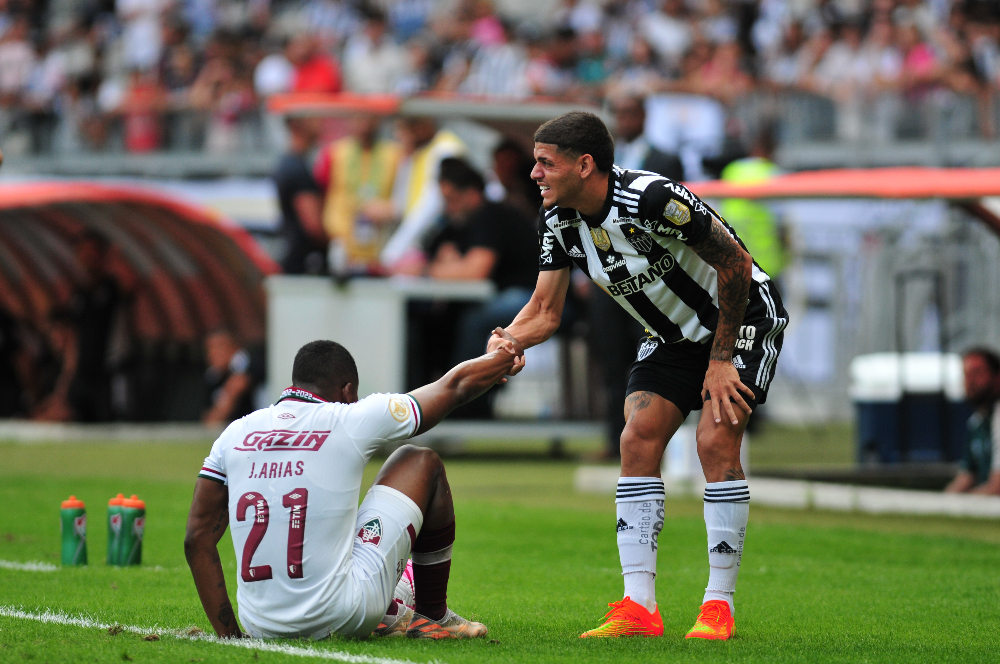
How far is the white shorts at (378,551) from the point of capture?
16.1 ft

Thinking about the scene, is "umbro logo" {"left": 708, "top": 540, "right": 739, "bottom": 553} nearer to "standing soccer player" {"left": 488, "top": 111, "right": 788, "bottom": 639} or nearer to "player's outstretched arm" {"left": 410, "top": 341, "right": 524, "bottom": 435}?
"standing soccer player" {"left": 488, "top": 111, "right": 788, "bottom": 639}

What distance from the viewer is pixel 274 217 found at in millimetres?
22281

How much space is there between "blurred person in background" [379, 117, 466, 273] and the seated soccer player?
9.26 metres

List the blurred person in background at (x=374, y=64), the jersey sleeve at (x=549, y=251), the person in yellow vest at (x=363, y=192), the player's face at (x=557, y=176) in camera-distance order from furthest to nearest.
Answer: the blurred person in background at (x=374, y=64) < the person in yellow vest at (x=363, y=192) < the jersey sleeve at (x=549, y=251) < the player's face at (x=557, y=176)

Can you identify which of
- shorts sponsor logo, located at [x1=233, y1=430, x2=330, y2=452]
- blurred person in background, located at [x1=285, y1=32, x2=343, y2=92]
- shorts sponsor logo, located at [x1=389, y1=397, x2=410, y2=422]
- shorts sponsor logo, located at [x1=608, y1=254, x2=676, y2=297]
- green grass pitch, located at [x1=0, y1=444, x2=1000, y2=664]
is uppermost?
blurred person in background, located at [x1=285, y1=32, x2=343, y2=92]

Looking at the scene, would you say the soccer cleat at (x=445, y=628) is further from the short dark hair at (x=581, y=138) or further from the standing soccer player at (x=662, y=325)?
the short dark hair at (x=581, y=138)

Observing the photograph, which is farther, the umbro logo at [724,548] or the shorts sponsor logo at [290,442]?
the umbro logo at [724,548]

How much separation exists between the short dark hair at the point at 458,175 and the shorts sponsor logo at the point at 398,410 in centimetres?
839

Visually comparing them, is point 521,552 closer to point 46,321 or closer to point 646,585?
point 646,585

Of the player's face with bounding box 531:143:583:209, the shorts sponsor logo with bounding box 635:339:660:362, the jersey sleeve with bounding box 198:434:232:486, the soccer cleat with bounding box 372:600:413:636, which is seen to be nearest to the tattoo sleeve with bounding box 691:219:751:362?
the shorts sponsor logo with bounding box 635:339:660:362

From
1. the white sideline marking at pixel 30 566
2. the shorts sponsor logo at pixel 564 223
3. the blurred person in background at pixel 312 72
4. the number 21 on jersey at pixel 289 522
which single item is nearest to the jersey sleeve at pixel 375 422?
the number 21 on jersey at pixel 289 522

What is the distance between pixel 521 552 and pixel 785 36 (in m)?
14.7

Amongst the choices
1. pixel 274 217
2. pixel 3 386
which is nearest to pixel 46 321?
pixel 3 386

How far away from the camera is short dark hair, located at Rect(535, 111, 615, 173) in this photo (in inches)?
209
